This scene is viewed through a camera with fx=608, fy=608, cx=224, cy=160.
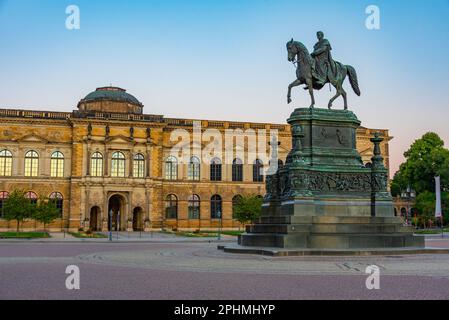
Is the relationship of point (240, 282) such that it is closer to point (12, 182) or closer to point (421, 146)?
point (12, 182)

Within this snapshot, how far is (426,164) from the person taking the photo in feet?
252

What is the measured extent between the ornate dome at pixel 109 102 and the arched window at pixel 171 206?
10.8 meters

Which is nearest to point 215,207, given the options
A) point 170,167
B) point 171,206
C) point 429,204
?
point 171,206

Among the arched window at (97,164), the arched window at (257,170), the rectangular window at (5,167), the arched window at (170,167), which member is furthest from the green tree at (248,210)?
the rectangular window at (5,167)

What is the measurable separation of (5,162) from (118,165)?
38.1 feet

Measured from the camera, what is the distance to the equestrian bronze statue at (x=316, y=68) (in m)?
24.4

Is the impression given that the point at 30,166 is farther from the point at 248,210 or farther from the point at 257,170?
the point at 257,170

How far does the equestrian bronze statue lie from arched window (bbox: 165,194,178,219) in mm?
45236

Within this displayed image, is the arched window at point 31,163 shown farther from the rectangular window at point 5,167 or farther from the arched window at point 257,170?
the arched window at point 257,170

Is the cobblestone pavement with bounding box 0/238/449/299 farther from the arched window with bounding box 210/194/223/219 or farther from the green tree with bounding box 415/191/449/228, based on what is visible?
the green tree with bounding box 415/191/449/228

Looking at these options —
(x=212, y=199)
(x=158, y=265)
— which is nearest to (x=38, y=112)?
(x=212, y=199)
